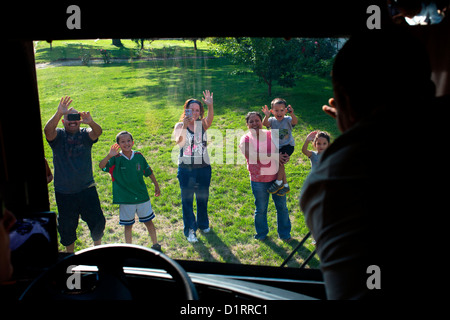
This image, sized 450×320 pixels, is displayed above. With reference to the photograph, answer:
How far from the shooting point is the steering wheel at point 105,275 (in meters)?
1.24

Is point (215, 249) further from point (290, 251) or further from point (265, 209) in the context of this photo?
point (290, 251)

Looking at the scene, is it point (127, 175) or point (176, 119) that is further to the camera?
point (176, 119)

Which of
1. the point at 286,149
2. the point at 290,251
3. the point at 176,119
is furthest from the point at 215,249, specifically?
the point at 176,119

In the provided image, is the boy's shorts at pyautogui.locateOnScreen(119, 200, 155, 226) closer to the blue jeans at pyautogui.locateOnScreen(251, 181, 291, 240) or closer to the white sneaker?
the white sneaker

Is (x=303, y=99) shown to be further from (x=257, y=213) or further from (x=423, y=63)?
(x=423, y=63)

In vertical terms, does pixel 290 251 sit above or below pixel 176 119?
below

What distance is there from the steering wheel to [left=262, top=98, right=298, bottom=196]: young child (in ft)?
9.51

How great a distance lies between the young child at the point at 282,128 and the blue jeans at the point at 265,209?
0.24ft

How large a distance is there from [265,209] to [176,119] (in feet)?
10.5

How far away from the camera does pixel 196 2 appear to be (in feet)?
5.56

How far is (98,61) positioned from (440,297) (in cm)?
643

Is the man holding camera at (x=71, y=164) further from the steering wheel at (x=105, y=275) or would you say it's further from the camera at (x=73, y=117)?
the steering wheel at (x=105, y=275)

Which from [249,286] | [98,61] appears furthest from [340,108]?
[98,61]

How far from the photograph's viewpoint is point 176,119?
6.86 metres
